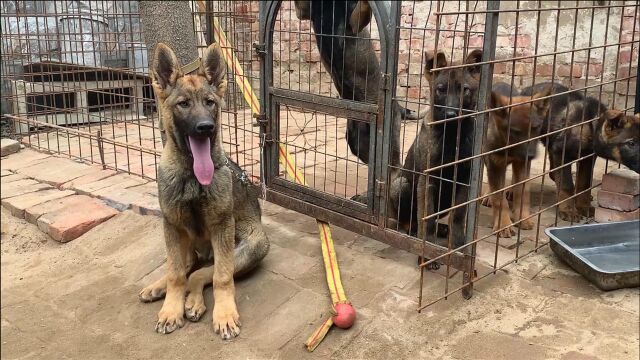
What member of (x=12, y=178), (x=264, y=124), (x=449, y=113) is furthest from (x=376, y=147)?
(x=12, y=178)

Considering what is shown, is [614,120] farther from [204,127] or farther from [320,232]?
[204,127]

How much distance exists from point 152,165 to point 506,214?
417 centimetres

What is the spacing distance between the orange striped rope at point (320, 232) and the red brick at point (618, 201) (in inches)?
103

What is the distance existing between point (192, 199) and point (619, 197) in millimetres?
3872

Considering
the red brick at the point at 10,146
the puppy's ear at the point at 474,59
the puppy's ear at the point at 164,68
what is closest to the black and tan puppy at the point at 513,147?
the puppy's ear at the point at 474,59

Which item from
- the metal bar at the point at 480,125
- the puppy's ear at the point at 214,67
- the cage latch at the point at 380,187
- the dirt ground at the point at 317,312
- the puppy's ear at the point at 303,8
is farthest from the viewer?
the puppy's ear at the point at 303,8

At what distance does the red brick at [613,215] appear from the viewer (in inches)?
201

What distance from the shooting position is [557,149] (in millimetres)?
5492

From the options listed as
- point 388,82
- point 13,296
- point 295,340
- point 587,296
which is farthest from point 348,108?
point 13,296

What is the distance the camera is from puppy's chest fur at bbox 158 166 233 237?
371 centimetres

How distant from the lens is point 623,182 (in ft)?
16.6

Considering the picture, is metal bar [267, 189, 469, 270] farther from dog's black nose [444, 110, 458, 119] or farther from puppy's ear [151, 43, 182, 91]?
puppy's ear [151, 43, 182, 91]

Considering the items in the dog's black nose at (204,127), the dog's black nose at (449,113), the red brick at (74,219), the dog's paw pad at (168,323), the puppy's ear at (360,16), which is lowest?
the dog's paw pad at (168,323)

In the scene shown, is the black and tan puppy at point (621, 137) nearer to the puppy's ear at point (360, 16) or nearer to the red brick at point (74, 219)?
the puppy's ear at point (360, 16)
